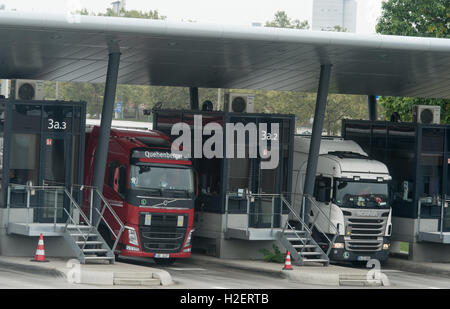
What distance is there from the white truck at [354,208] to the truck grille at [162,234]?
388 centimetres

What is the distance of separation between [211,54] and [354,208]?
5.87 metres

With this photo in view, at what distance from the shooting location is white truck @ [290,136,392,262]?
25.8 meters

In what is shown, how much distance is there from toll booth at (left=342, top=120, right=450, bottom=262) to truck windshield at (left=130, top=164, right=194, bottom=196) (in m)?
6.89

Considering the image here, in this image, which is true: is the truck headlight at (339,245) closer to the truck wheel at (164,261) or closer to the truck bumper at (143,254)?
the truck bumper at (143,254)

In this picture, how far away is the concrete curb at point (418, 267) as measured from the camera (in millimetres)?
26453

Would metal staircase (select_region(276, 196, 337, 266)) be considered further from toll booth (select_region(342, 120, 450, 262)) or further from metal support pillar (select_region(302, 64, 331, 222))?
toll booth (select_region(342, 120, 450, 262))

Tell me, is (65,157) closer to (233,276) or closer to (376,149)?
(233,276)

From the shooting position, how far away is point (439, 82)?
29781 mm

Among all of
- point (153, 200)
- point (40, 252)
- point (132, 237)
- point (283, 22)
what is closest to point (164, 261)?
point (132, 237)

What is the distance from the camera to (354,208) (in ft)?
84.6

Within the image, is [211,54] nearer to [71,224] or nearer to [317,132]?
[317,132]

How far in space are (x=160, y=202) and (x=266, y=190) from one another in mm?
3498

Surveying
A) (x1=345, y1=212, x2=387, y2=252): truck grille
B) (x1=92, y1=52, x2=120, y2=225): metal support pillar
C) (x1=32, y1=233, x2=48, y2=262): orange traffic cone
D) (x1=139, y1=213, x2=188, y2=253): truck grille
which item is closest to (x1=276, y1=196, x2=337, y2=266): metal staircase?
(x1=345, y1=212, x2=387, y2=252): truck grille
